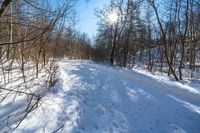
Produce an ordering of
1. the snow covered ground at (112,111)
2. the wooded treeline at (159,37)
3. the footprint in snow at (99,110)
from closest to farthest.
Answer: the snow covered ground at (112,111) → the footprint in snow at (99,110) → the wooded treeline at (159,37)

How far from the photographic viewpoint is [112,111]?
5.44 metres

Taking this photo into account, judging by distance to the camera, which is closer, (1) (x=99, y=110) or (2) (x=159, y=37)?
(1) (x=99, y=110)

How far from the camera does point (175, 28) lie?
18047 millimetres

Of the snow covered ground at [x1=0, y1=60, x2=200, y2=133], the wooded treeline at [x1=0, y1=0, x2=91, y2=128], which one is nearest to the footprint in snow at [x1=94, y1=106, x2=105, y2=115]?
the snow covered ground at [x1=0, y1=60, x2=200, y2=133]

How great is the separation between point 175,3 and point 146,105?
11549 millimetres

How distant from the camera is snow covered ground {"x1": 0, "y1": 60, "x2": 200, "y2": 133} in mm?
4164

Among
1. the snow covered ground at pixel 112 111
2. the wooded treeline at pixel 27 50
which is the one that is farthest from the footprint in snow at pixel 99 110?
the wooded treeline at pixel 27 50

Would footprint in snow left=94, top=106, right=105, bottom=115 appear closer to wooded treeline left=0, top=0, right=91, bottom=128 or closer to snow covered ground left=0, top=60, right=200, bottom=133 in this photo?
snow covered ground left=0, top=60, right=200, bottom=133

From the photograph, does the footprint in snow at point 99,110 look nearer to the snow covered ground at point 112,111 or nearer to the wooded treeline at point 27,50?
the snow covered ground at point 112,111

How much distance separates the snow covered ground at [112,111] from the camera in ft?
13.7

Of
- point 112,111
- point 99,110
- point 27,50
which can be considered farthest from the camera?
point 27,50

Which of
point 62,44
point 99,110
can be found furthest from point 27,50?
point 62,44

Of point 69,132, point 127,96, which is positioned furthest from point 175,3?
point 69,132

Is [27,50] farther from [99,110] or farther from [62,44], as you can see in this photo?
[62,44]
